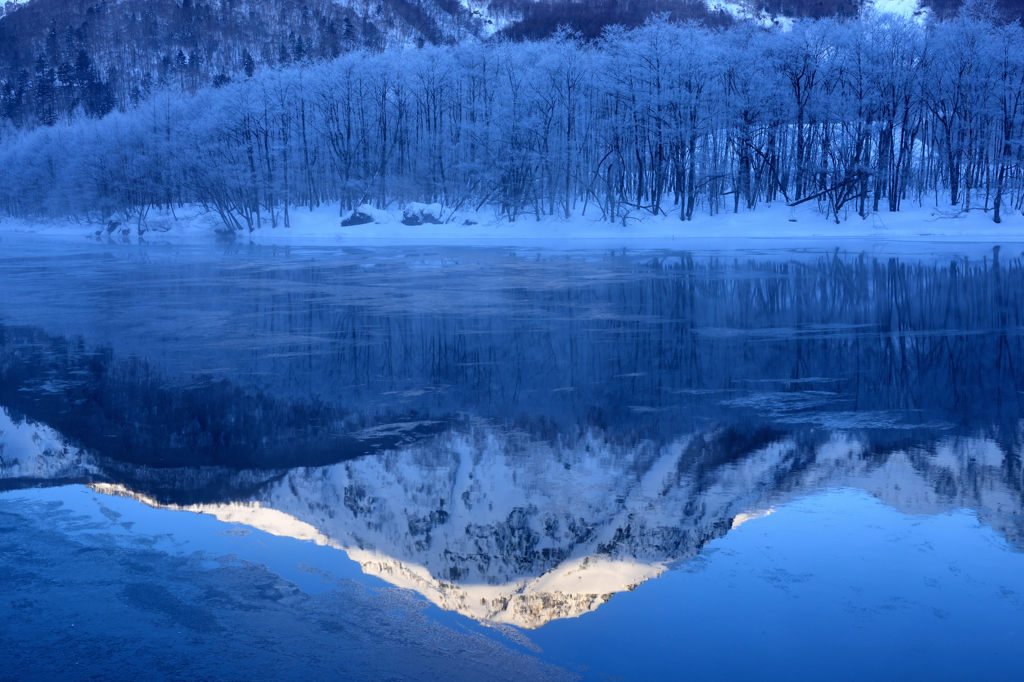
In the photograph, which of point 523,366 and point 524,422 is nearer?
point 524,422

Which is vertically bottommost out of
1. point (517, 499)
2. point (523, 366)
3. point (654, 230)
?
point (517, 499)

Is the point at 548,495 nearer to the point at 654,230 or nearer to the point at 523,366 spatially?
the point at 523,366

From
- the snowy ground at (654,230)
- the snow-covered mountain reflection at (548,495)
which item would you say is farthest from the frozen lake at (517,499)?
the snowy ground at (654,230)

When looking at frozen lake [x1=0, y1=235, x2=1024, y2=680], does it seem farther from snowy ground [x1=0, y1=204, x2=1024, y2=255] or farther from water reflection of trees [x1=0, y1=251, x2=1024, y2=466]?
snowy ground [x1=0, y1=204, x2=1024, y2=255]

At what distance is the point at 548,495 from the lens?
6543 mm

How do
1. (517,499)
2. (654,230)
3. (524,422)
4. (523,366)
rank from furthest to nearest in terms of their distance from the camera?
(654,230)
(523,366)
(524,422)
(517,499)

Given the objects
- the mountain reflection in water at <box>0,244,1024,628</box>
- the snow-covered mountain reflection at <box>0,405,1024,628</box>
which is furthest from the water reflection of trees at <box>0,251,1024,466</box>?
the snow-covered mountain reflection at <box>0,405,1024,628</box>

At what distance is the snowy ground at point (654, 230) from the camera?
132 ft

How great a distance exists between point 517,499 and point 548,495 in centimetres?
24

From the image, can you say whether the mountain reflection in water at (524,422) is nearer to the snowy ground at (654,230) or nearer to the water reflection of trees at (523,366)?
the water reflection of trees at (523,366)

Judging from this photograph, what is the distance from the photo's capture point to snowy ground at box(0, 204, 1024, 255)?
40.2m

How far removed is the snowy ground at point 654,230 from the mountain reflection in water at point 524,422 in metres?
22.2

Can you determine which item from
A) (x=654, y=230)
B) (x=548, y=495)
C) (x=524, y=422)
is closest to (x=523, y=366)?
(x=524, y=422)

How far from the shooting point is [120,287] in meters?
22.6
